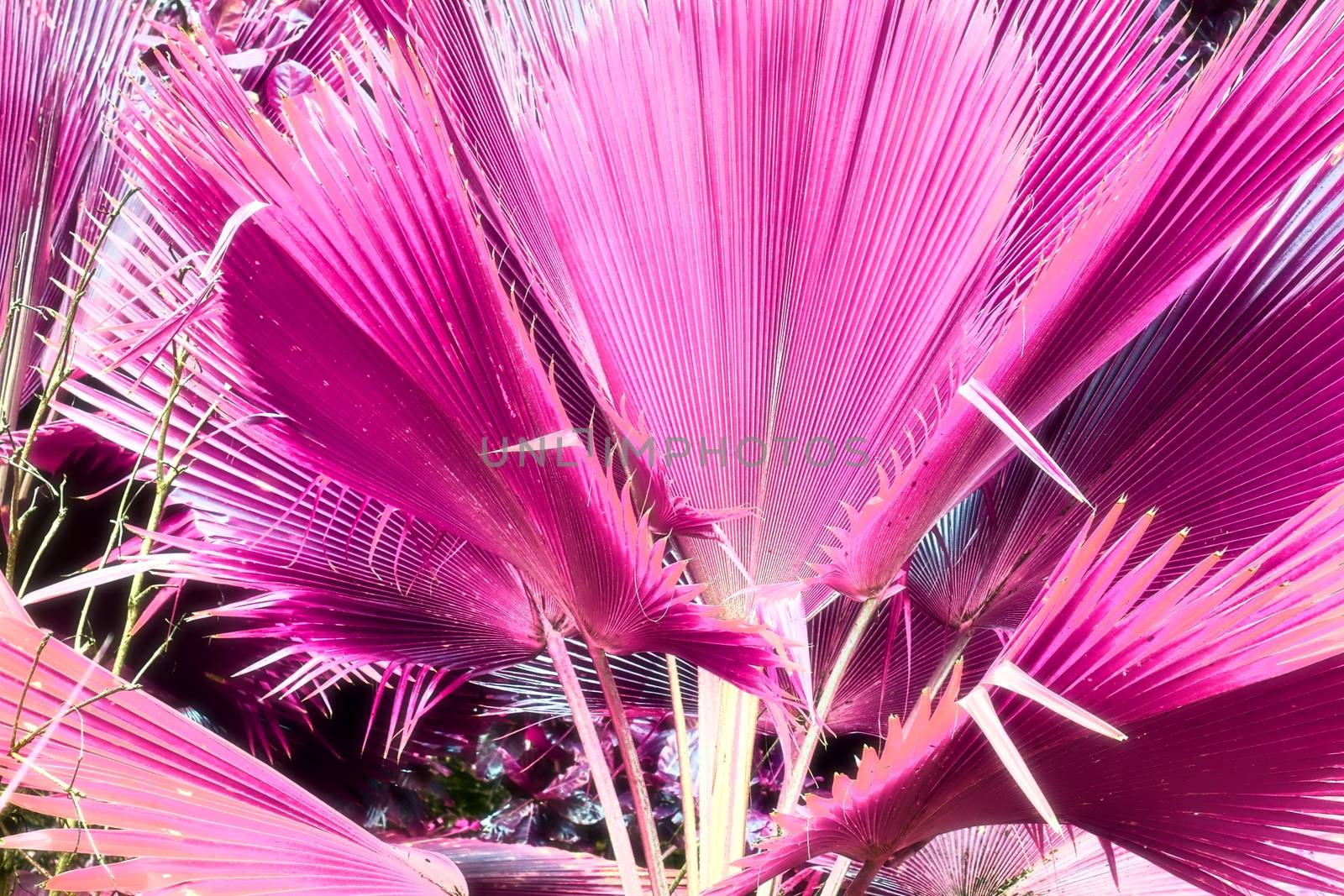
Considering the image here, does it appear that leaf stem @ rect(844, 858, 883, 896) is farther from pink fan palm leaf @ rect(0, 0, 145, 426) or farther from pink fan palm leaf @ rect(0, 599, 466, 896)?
pink fan palm leaf @ rect(0, 0, 145, 426)

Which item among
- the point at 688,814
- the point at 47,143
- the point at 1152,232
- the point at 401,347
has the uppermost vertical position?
the point at 47,143

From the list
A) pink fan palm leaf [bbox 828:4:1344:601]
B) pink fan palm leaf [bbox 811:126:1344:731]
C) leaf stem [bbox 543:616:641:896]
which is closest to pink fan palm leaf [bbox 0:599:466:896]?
leaf stem [bbox 543:616:641:896]

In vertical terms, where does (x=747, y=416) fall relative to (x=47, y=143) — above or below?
below

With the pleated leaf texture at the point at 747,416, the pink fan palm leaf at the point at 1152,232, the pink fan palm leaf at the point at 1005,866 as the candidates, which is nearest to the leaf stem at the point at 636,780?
the pleated leaf texture at the point at 747,416

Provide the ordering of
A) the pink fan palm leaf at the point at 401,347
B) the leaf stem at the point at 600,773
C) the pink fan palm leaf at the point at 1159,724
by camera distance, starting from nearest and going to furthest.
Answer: the pink fan palm leaf at the point at 1159,724 < the pink fan palm leaf at the point at 401,347 < the leaf stem at the point at 600,773

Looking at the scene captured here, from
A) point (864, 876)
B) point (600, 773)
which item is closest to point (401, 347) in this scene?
point (600, 773)

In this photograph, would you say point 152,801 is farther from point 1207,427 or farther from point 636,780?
point 1207,427

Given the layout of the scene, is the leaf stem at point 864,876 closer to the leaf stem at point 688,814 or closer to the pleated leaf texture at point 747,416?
the pleated leaf texture at point 747,416

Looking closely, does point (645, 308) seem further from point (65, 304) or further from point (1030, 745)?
point (65, 304)

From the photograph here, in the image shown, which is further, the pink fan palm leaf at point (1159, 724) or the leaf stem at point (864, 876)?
the leaf stem at point (864, 876)

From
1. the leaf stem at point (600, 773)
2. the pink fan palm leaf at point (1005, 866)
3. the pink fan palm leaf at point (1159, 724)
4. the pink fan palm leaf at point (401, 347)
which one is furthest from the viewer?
the pink fan palm leaf at point (1005, 866)

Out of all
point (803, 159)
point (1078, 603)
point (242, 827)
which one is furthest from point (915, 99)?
point (242, 827)

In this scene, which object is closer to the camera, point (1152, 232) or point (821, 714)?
point (1152, 232)
